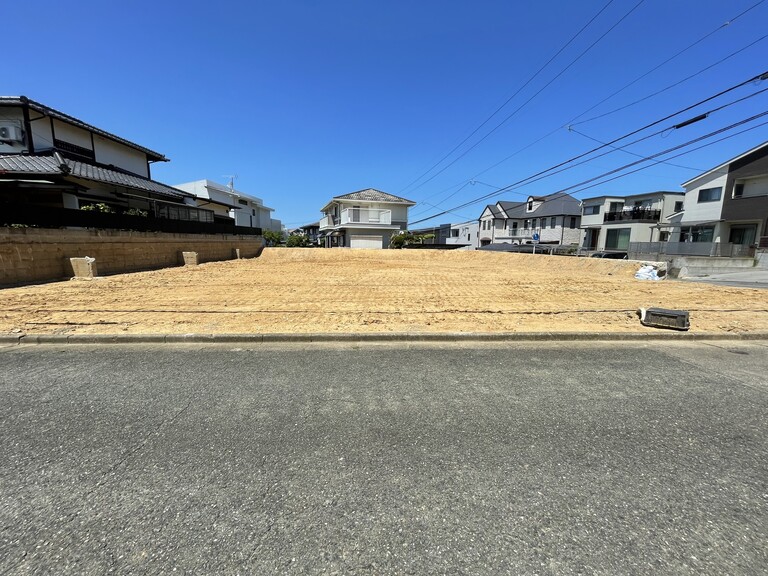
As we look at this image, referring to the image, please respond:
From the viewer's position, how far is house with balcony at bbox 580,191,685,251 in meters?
29.5

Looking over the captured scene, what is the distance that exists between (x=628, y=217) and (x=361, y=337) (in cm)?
3502

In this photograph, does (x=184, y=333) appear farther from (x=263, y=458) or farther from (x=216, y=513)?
(x=216, y=513)

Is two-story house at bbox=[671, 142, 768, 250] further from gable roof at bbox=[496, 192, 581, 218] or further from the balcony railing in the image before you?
gable roof at bbox=[496, 192, 581, 218]

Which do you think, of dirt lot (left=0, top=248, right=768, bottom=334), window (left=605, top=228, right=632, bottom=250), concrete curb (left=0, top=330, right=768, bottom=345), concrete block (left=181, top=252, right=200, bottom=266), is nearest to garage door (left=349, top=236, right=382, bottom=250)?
concrete block (left=181, top=252, right=200, bottom=266)

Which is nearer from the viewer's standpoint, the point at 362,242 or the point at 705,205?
the point at 705,205

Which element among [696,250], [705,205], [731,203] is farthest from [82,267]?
[705,205]

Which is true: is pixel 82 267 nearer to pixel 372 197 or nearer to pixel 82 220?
pixel 82 220

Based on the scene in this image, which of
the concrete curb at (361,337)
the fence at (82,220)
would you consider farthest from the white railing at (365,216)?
the concrete curb at (361,337)

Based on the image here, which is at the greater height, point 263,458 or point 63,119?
point 63,119

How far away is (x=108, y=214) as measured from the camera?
44.2ft

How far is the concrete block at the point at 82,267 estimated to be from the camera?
1137 centimetres

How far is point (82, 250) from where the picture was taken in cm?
1218

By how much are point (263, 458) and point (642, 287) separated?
44.6 feet

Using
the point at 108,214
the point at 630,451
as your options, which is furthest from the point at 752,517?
the point at 108,214
